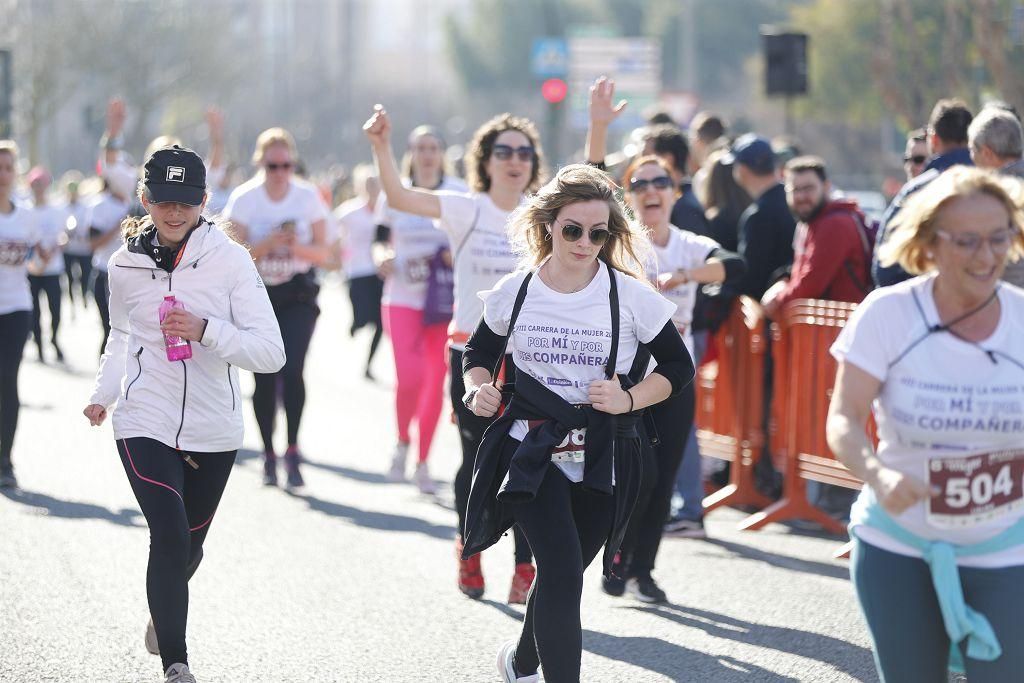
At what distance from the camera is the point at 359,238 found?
16.5 metres

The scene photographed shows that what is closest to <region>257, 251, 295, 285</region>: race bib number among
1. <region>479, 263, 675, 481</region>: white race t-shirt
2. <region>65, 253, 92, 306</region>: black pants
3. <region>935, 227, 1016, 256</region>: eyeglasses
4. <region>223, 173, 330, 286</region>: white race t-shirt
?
<region>223, 173, 330, 286</region>: white race t-shirt

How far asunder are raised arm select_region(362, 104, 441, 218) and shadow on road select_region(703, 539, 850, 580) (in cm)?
254

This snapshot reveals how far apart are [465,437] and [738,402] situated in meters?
2.83

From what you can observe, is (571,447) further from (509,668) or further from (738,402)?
(738,402)

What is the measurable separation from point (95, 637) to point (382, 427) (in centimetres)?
663

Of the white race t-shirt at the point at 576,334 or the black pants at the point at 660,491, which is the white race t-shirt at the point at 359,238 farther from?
the white race t-shirt at the point at 576,334

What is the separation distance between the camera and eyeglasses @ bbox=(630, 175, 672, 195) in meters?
7.37

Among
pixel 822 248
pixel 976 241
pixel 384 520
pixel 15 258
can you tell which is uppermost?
pixel 976 241

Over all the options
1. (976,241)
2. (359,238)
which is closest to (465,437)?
(976,241)

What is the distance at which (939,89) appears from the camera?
3750cm

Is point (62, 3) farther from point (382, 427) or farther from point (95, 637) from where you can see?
point (95, 637)

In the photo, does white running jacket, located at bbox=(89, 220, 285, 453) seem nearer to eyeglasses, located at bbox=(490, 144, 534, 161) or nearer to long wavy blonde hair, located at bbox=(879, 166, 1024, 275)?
eyeglasses, located at bbox=(490, 144, 534, 161)

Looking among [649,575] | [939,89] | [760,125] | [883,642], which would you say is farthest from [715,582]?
[760,125]

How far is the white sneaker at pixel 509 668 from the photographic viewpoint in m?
5.35
